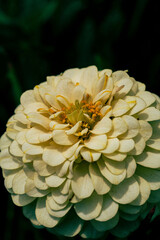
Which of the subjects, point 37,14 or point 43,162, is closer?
point 43,162

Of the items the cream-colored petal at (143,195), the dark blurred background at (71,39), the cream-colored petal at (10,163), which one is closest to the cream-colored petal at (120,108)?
the cream-colored petal at (143,195)

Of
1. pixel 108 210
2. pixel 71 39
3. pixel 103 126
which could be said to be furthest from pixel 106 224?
pixel 71 39

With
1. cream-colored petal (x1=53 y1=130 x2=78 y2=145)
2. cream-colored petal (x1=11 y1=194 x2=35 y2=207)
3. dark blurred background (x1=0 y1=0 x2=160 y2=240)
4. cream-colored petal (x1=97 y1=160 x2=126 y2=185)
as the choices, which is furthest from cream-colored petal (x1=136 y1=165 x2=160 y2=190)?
dark blurred background (x1=0 y1=0 x2=160 y2=240)

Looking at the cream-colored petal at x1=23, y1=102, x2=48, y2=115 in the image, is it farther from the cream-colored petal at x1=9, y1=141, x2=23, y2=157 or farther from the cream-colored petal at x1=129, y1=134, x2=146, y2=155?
the cream-colored petal at x1=129, y1=134, x2=146, y2=155

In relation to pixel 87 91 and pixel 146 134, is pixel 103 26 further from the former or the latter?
pixel 146 134

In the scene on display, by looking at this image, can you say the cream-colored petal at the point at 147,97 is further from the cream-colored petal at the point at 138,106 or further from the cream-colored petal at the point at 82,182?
the cream-colored petal at the point at 82,182

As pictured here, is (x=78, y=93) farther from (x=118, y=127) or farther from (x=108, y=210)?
(x=108, y=210)

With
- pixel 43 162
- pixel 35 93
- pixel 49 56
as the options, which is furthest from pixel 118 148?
pixel 49 56
